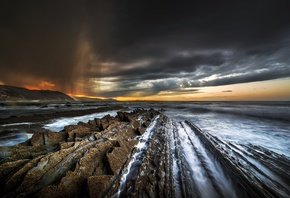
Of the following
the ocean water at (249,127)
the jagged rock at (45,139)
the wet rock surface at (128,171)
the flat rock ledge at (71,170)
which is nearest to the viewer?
the flat rock ledge at (71,170)

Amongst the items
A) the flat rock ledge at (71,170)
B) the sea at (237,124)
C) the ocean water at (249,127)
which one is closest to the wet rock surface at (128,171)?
the flat rock ledge at (71,170)

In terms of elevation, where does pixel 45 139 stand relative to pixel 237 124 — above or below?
above

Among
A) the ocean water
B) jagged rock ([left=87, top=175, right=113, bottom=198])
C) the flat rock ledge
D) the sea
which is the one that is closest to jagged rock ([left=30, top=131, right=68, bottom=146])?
the flat rock ledge

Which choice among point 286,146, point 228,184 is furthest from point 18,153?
point 286,146

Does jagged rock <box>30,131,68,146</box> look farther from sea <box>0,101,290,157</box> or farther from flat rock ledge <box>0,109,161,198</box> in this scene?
sea <box>0,101,290,157</box>

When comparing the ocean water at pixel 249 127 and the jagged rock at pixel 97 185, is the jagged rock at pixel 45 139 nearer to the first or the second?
the jagged rock at pixel 97 185

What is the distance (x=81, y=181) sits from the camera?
3633 mm

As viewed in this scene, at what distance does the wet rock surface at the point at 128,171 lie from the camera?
11.4 ft

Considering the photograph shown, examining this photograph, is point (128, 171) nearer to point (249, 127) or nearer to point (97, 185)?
point (97, 185)

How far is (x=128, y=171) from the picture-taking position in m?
4.69

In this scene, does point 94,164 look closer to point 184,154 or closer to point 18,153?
point 18,153

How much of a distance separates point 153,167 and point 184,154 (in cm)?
223

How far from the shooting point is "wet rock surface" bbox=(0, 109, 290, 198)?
3.47m

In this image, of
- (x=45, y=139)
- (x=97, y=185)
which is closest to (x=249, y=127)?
(x=97, y=185)
